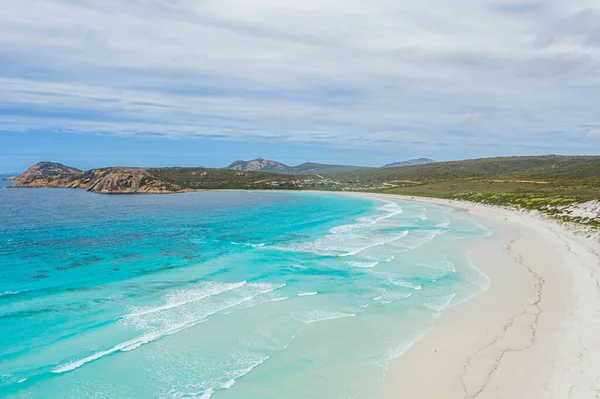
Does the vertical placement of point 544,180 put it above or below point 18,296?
above

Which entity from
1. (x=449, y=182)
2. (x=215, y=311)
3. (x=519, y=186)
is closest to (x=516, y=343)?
(x=215, y=311)

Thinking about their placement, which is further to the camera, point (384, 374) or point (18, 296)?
point (18, 296)

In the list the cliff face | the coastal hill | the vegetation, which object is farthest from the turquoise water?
the cliff face

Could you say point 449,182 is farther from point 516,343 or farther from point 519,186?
point 516,343

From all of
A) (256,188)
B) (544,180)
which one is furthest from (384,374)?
(256,188)

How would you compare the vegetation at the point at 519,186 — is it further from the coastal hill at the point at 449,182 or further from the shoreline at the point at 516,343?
the shoreline at the point at 516,343

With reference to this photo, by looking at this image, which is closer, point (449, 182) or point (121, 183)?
point (121, 183)

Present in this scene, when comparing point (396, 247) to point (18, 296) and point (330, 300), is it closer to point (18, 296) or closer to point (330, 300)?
point (330, 300)

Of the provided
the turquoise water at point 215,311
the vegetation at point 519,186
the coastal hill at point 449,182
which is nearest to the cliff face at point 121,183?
the coastal hill at point 449,182
